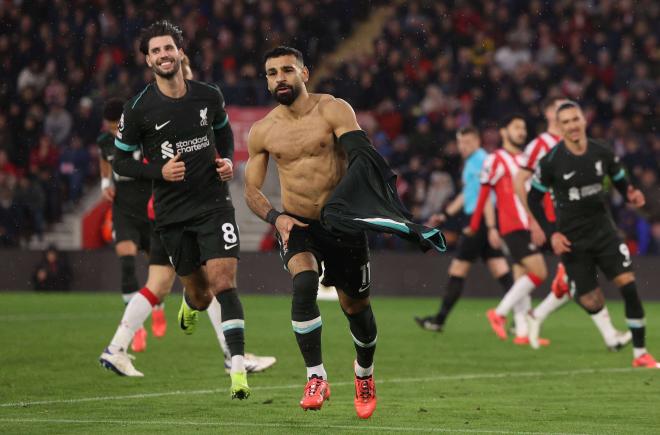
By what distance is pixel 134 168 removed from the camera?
9.32 meters

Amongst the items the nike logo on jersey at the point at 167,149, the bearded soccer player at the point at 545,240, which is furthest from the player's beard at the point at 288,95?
the bearded soccer player at the point at 545,240

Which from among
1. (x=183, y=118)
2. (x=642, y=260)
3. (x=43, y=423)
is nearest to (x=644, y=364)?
(x=183, y=118)

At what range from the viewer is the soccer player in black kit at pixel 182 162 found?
30.3 ft

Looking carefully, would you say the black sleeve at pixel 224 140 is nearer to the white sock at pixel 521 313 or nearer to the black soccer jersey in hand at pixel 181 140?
the black soccer jersey in hand at pixel 181 140

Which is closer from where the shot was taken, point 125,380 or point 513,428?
point 513,428

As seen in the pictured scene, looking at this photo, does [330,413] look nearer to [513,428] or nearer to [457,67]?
[513,428]

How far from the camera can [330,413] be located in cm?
845

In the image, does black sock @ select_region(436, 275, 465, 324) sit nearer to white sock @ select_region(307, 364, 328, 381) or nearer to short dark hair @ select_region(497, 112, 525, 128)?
short dark hair @ select_region(497, 112, 525, 128)

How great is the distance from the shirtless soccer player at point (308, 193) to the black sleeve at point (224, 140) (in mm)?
1269

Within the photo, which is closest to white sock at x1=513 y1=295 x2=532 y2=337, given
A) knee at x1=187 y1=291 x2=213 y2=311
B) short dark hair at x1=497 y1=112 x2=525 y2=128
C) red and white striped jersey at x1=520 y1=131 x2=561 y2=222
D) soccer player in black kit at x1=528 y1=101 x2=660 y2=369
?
red and white striped jersey at x1=520 y1=131 x2=561 y2=222

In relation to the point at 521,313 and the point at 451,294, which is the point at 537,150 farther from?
the point at 451,294

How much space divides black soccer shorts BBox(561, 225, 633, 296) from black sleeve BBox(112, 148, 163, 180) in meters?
4.44

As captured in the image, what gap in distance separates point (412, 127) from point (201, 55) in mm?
4987

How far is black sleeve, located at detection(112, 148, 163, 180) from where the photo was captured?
925 centimetres
